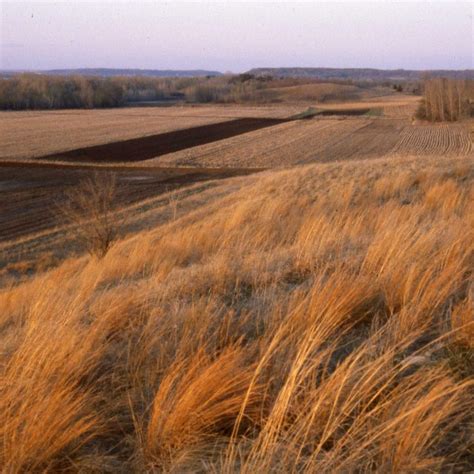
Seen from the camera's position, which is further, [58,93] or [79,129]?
[58,93]

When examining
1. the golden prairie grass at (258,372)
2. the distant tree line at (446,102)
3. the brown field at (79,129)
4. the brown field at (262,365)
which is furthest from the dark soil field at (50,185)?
the distant tree line at (446,102)

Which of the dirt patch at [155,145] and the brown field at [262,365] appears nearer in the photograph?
the brown field at [262,365]

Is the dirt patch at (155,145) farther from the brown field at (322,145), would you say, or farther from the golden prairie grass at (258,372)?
the golden prairie grass at (258,372)

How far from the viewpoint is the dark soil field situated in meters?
29.8

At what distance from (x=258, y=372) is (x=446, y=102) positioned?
→ 3944 inches

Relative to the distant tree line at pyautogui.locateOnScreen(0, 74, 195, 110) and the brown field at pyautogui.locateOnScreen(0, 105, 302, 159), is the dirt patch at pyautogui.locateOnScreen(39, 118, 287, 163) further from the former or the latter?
the distant tree line at pyautogui.locateOnScreen(0, 74, 195, 110)

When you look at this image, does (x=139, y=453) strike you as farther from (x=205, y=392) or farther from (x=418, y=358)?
(x=418, y=358)

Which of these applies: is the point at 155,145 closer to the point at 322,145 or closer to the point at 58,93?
the point at 322,145

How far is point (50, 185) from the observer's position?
40781mm

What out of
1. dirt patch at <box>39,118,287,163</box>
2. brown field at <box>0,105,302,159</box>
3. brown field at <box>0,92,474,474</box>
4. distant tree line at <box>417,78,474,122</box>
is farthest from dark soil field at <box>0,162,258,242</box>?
distant tree line at <box>417,78,474,122</box>

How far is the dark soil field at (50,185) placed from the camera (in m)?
29.8

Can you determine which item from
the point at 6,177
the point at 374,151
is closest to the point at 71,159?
the point at 6,177

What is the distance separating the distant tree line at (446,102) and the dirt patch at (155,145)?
25689mm

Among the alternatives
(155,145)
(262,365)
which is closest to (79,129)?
(155,145)
